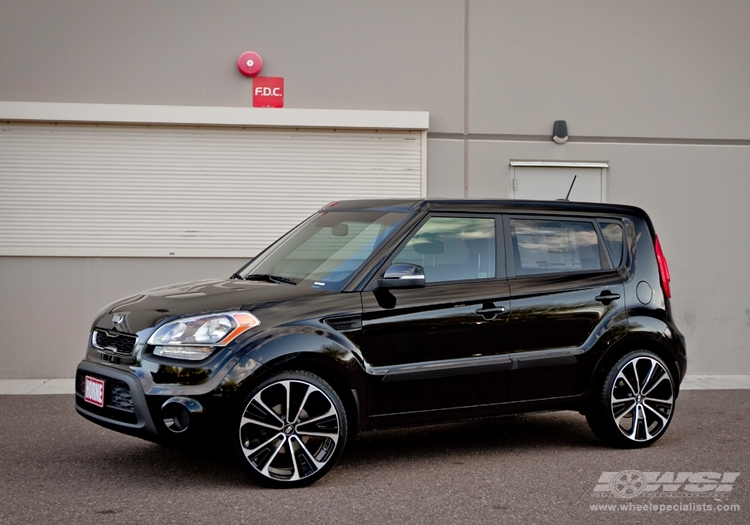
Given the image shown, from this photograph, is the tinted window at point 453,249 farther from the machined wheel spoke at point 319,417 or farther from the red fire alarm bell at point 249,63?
the red fire alarm bell at point 249,63

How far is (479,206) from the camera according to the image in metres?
6.21

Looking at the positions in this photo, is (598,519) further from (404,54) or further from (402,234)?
(404,54)

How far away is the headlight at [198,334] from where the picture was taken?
201 inches

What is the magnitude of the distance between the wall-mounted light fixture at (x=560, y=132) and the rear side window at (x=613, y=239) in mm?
4362

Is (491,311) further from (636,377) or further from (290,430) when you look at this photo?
(290,430)

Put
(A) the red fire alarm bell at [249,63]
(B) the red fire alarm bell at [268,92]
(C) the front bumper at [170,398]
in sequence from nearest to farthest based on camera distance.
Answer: (C) the front bumper at [170,398], (A) the red fire alarm bell at [249,63], (B) the red fire alarm bell at [268,92]

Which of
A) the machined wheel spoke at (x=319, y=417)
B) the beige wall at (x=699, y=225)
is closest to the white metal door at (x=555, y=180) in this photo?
the beige wall at (x=699, y=225)

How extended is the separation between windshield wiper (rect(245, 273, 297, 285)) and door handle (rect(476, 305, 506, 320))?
1229 millimetres

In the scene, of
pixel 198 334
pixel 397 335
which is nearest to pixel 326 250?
pixel 397 335

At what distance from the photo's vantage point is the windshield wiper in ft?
19.2

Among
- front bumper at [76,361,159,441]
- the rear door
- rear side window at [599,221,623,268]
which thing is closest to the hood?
front bumper at [76,361,159,441]

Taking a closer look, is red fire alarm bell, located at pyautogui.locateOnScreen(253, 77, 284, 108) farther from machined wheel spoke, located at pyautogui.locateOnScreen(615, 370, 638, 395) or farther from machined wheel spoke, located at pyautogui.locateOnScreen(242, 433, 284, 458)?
machined wheel spoke, located at pyautogui.locateOnScreen(242, 433, 284, 458)


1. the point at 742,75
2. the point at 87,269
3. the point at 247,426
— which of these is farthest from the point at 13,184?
the point at 742,75

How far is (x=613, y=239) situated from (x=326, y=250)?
220 cm
